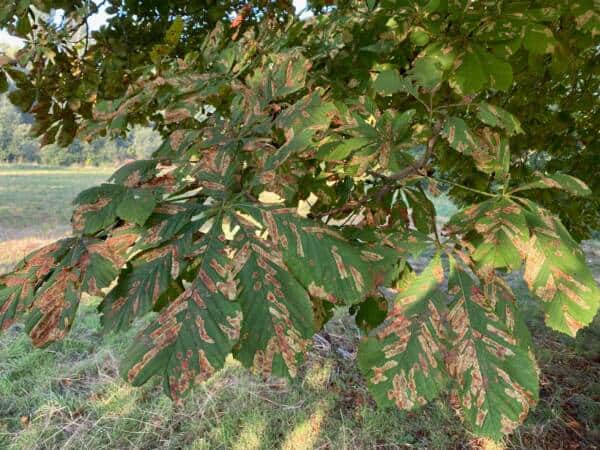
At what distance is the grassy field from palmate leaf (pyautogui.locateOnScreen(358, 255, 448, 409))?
7.01ft

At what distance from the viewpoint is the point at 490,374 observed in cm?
60

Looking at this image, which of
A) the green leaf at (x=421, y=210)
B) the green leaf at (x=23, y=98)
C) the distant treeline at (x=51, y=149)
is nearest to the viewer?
the green leaf at (x=421, y=210)


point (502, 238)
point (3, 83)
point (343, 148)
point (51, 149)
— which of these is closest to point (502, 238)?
point (502, 238)

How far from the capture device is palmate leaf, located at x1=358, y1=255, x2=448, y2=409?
2.03ft

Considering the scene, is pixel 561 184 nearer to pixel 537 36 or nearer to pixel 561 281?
pixel 561 281

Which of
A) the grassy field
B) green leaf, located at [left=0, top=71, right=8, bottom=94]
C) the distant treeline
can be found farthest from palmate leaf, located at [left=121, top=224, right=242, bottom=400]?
the distant treeline

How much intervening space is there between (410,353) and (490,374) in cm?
11

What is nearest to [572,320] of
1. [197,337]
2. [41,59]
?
[197,337]

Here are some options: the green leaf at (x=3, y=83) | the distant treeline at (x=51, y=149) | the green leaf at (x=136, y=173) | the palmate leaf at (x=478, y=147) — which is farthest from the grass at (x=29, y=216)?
the distant treeline at (x=51, y=149)

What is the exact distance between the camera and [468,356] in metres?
0.61

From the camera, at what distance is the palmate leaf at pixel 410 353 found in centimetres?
62

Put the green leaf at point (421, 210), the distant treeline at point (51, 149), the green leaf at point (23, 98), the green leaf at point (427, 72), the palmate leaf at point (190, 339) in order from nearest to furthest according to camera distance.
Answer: the palmate leaf at point (190, 339)
the green leaf at point (427, 72)
the green leaf at point (421, 210)
the green leaf at point (23, 98)
the distant treeline at point (51, 149)

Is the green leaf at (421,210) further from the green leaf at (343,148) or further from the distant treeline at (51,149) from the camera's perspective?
the distant treeline at (51,149)

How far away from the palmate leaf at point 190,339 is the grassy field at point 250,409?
2236 mm
